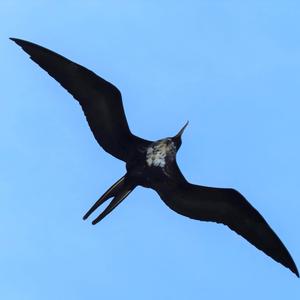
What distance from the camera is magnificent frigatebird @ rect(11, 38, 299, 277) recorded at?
21.1m

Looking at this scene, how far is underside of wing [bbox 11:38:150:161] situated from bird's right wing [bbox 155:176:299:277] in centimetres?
118

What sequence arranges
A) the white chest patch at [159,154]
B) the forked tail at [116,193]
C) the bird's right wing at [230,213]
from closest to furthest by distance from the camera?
the white chest patch at [159,154], the forked tail at [116,193], the bird's right wing at [230,213]

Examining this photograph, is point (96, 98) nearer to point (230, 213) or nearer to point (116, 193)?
point (116, 193)

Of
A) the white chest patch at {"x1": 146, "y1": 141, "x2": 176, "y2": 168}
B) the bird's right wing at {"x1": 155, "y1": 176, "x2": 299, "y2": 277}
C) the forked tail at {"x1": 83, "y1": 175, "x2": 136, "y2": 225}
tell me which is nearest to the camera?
the white chest patch at {"x1": 146, "y1": 141, "x2": 176, "y2": 168}

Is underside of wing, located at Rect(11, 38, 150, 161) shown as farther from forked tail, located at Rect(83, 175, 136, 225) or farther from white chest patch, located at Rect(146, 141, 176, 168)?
forked tail, located at Rect(83, 175, 136, 225)

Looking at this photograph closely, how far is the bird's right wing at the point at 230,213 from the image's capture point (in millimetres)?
21703

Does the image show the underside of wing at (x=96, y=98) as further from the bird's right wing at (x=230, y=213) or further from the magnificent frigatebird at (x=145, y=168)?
the bird's right wing at (x=230, y=213)

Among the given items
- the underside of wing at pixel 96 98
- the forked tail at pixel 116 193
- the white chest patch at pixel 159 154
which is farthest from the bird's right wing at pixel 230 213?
the underside of wing at pixel 96 98

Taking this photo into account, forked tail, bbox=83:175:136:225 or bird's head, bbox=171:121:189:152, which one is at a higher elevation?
bird's head, bbox=171:121:189:152

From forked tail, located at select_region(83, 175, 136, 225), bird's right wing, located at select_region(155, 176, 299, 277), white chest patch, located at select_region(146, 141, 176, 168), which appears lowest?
forked tail, located at select_region(83, 175, 136, 225)

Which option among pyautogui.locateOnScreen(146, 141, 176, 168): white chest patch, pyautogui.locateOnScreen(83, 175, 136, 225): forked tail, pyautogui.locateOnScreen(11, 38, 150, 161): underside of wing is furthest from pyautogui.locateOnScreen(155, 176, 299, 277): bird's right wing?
pyautogui.locateOnScreen(11, 38, 150, 161): underside of wing

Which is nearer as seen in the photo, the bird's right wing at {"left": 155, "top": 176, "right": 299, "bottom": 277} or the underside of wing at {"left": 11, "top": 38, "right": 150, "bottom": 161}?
the underside of wing at {"left": 11, "top": 38, "right": 150, "bottom": 161}

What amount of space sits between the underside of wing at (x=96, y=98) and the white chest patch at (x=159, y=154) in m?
0.28

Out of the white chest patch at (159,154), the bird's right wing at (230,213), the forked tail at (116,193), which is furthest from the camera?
the bird's right wing at (230,213)
